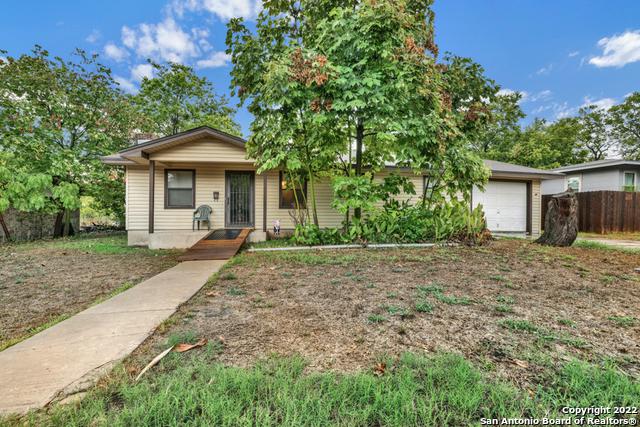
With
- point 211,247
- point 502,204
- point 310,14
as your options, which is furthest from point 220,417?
point 502,204

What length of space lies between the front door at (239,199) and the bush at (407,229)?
298cm

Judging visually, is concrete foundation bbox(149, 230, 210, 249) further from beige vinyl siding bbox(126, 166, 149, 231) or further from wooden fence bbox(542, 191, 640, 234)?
wooden fence bbox(542, 191, 640, 234)

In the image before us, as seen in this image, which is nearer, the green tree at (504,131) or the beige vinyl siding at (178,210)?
the beige vinyl siding at (178,210)

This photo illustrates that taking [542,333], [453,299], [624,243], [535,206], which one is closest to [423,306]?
[453,299]

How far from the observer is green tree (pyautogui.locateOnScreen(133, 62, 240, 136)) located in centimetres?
1817

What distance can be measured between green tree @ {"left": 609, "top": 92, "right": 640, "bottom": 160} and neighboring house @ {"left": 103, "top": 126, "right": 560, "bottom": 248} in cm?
2448

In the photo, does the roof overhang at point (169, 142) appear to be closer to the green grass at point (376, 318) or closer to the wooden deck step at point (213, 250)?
the wooden deck step at point (213, 250)

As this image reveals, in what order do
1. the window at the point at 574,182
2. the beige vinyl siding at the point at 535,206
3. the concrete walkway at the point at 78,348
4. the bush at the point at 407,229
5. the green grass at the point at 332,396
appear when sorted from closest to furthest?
the green grass at the point at 332,396 < the concrete walkway at the point at 78,348 < the bush at the point at 407,229 < the beige vinyl siding at the point at 535,206 < the window at the point at 574,182

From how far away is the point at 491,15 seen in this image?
11.6 metres

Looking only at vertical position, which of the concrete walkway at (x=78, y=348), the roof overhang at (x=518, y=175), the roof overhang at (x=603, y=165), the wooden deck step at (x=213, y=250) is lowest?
the concrete walkway at (x=78, y=348)

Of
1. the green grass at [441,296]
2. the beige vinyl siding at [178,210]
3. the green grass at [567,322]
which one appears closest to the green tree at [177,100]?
the beige vinyl siding at [178,210]

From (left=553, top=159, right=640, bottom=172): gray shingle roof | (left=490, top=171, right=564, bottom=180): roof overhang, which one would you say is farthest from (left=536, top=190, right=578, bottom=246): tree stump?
(left=553, top=159, right=640, bottom=172): gray shingle roof

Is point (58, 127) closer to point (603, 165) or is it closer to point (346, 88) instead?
point (346, 88)

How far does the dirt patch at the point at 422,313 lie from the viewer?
205cm
